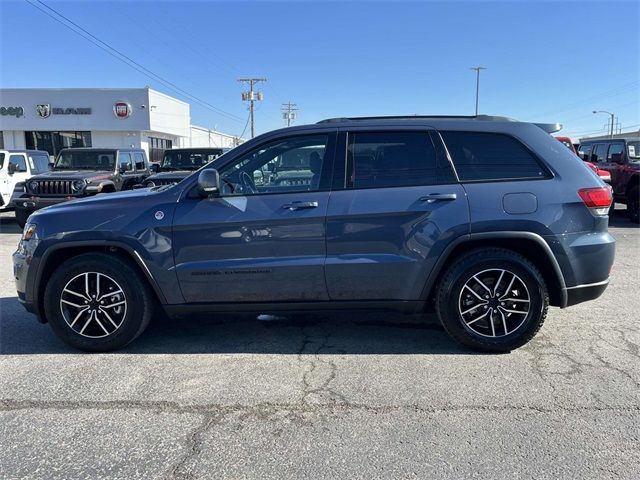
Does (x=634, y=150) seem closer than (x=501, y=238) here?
No

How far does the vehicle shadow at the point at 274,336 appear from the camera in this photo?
412 cm

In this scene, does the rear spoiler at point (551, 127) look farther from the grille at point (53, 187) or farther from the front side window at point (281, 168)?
the grille at point (53, 187)

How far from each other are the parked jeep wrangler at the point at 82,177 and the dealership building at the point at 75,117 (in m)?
22.6

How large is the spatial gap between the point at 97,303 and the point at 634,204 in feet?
39.9

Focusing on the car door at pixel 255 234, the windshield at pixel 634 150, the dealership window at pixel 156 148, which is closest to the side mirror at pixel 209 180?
the car door at pixel 255 234

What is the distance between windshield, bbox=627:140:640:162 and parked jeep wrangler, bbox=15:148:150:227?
41.1 ft

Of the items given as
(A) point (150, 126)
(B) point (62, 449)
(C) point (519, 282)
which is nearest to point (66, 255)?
(B) point (62, 449)

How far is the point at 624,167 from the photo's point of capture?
39.2 ft

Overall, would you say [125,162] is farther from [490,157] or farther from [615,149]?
[615,149]

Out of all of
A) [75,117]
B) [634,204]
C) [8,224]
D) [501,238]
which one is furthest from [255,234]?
[75,117]

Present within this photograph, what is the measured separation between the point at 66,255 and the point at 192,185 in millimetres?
1225

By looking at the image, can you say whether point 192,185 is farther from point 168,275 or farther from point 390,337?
point 390,337

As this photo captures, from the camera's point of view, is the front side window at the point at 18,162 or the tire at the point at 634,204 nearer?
the tire at the point at 634,204

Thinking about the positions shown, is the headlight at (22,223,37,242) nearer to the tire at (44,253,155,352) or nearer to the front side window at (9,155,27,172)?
the tire at (44,253,155,352)
